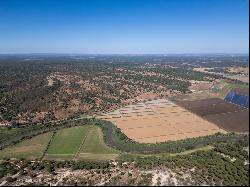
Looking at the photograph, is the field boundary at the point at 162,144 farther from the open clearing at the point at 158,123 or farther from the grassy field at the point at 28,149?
the grassy field at the point at 28,149

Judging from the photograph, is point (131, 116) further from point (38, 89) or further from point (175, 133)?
point (38, 89)

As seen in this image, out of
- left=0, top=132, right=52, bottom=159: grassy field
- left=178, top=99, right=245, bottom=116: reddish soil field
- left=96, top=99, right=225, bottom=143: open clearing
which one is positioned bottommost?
left=0, top=132, right=52, bottom=159: grassy field

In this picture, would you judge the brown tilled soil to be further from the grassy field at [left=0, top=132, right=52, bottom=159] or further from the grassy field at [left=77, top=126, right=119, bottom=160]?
the grassy field at [left=0, top=132, right=52, bottom=159]

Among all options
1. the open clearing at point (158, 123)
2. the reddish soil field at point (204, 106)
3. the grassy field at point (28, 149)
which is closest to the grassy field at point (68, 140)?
the grassy field at point (28, 149)

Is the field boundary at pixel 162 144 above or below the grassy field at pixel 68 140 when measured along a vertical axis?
above

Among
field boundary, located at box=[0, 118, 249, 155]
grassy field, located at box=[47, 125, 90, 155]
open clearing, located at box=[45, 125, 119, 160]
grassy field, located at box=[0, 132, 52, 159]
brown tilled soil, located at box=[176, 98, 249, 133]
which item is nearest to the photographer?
open clearing, located at box=[45, 125, 119, 160]

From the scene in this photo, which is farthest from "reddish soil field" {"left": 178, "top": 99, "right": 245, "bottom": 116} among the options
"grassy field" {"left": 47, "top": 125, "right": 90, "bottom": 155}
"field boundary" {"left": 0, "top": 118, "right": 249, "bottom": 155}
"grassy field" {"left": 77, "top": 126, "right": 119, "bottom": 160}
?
"grassy field" {"left": 47, "top": 125, "right": 90, "bottom": 155}

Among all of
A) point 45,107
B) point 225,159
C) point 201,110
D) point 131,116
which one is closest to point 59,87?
point 45,107
